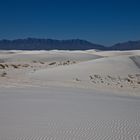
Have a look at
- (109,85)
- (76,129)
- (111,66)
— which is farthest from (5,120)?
(111,66)

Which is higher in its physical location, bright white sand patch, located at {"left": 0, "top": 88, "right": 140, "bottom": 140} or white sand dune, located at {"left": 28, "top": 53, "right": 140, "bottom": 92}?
bright white sand patch, located at {"left": 0, "top": 88, "right": 140, "bottom": 140}

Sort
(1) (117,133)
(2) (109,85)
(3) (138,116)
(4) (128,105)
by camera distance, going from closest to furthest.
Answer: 1. (1) (117,133)
2. (3) (138,116)
3. (4) (128,105)
4. (2) (109,85)

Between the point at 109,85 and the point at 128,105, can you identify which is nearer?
the point at 128,105

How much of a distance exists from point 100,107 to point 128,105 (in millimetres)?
1430

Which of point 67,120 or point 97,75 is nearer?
point 67,120

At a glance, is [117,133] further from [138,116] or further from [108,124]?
[138,116]

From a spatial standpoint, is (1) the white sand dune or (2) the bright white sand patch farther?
(1) the white sand dune

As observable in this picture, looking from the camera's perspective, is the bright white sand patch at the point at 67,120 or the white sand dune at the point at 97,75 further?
the white sand dune at the point at 97,75

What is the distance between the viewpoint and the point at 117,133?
24.7 ft

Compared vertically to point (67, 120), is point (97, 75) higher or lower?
lower

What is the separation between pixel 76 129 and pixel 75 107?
3468 mm

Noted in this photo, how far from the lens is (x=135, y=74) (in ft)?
92.7

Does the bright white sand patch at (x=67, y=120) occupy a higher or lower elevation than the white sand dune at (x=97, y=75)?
higher

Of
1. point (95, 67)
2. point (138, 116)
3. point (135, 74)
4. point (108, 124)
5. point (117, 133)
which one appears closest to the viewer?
point (117, 133)
